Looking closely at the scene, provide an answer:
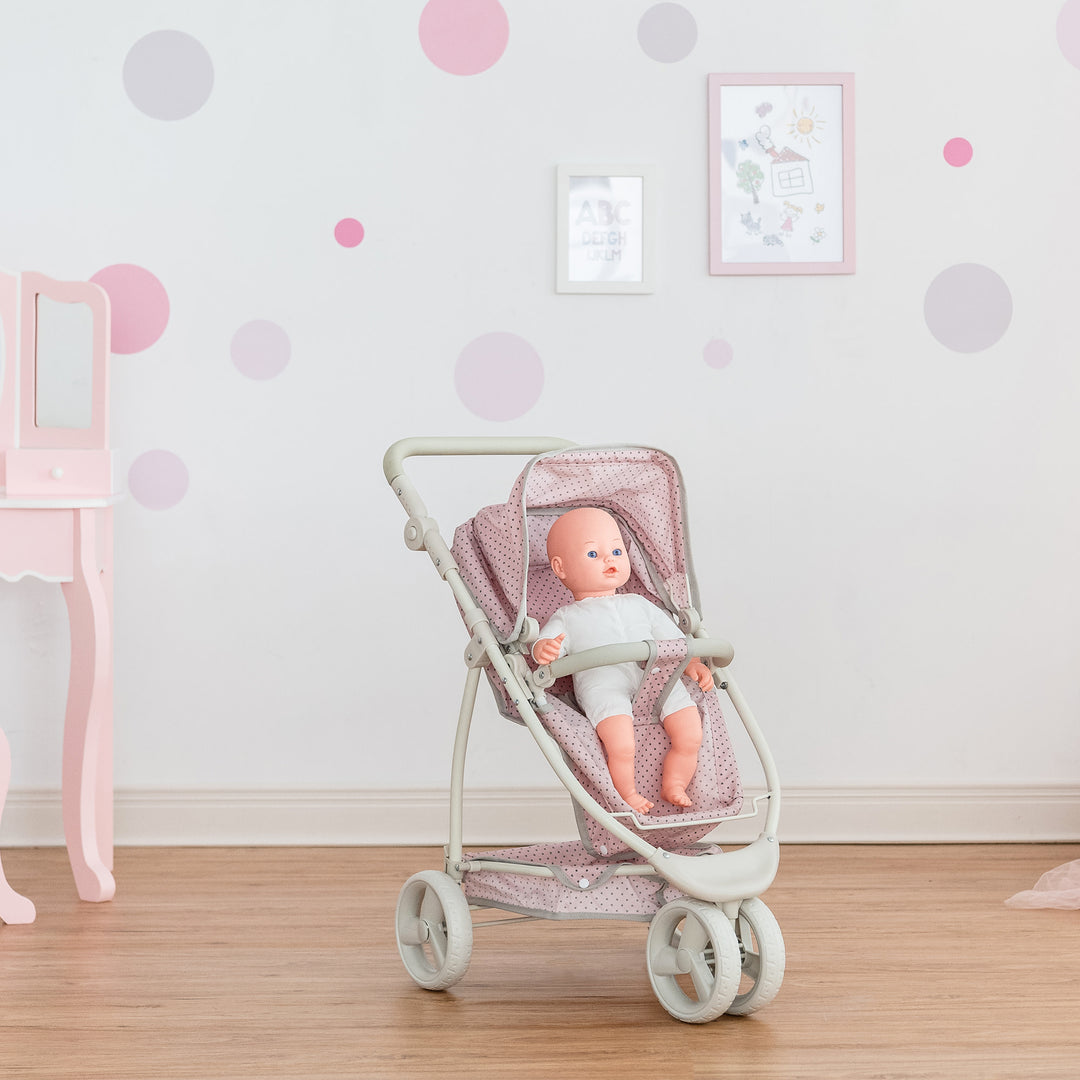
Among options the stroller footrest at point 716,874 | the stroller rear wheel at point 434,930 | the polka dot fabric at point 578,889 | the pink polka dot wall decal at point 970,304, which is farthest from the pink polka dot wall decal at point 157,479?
the pink polka dot wall decal at point 970,304

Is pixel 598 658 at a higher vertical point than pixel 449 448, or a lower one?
A: lower

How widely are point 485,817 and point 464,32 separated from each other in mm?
1740

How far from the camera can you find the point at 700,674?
6.30 feet

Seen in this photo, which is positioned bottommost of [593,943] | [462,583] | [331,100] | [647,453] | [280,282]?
[593,943]

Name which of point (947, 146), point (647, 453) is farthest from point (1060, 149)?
point (647, 453)

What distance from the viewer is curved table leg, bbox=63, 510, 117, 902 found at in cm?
231

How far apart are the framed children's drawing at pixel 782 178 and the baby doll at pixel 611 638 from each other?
99 centimetres

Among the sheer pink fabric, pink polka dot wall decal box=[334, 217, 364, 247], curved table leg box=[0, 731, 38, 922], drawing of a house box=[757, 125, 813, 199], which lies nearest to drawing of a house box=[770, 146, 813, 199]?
drawing of a house box=[757, 125, 813, 199]

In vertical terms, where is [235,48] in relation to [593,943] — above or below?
above

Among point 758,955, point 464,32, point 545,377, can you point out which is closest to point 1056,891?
point 758,955

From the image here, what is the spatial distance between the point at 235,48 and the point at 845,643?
6.21 ft

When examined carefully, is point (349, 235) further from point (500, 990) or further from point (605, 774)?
point (500, 990)

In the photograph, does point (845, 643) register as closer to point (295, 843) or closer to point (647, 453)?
point (647, 453)

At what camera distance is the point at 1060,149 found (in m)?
2.70
